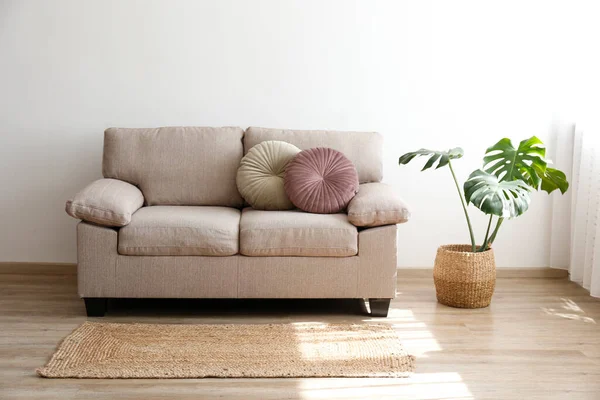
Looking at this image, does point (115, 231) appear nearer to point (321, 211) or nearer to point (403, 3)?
point (321, 211)

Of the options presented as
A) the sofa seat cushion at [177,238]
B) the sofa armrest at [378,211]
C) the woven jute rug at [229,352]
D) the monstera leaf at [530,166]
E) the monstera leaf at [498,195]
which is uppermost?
the monstera leaf at [530,166]

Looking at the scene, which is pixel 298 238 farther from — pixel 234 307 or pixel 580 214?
pixel 580 214

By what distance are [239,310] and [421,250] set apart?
52.3 inches

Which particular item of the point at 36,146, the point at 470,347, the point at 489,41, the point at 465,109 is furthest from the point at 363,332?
the point at 36,146

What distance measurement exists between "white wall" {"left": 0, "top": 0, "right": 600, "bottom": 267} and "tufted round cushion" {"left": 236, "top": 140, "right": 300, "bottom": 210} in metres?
0.49

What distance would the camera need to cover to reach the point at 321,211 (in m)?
3.61

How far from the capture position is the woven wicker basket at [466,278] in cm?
369

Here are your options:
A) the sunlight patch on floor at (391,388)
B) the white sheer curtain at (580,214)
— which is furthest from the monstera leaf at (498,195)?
the sunlight patch on floor at (391,388)

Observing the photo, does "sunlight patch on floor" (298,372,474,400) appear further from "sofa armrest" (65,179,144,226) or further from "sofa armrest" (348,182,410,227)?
"sofa armrest" (65,179,144,226)

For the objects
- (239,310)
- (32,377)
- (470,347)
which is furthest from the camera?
(239,310)

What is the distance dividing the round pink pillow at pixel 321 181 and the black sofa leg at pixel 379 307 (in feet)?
1.63

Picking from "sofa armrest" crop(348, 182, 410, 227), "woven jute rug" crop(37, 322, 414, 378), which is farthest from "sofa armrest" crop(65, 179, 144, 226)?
"sofa armrest" crop(348, 182, 410, 227)

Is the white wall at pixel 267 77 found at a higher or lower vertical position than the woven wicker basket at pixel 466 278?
higher

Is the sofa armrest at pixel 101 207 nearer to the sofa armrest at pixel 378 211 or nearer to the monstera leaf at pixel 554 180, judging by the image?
the sofa armrest at pixel 378 211
